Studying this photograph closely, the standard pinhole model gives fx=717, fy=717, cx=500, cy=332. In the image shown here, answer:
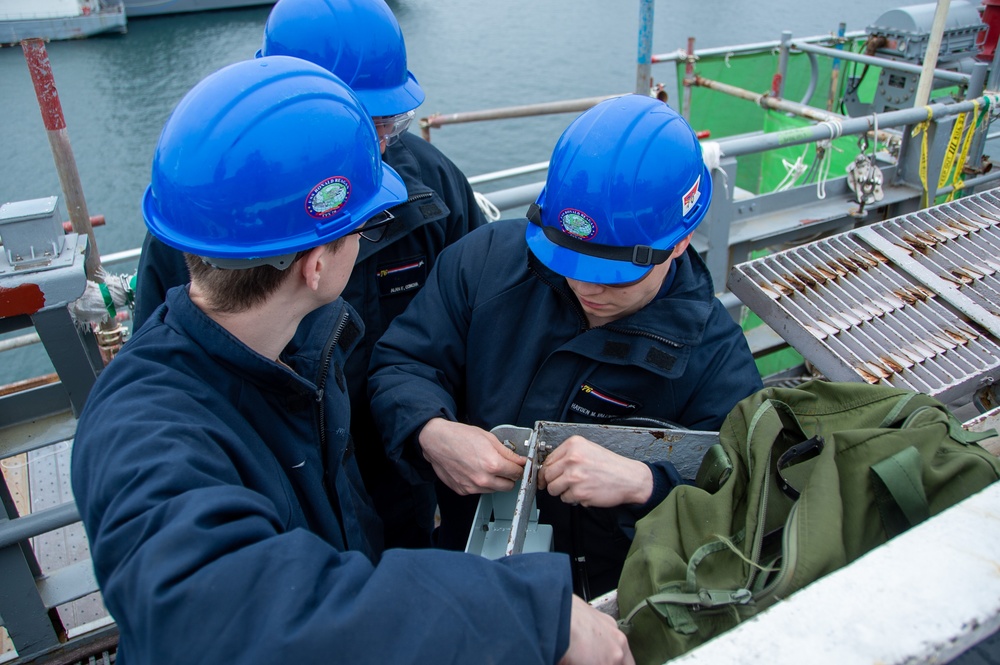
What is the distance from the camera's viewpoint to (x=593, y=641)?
983 mm

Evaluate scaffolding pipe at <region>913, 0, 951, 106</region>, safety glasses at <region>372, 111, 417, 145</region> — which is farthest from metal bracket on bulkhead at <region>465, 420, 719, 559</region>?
scaffolding pipe at <region>913, 0, 951, 106</region>

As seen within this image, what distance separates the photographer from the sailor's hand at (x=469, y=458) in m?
1.44

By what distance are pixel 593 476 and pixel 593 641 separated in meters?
0.42

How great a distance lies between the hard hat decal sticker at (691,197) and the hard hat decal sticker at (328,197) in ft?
2.28

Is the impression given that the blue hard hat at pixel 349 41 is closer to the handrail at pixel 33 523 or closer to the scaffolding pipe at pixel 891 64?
the handrail at pixel 33 523

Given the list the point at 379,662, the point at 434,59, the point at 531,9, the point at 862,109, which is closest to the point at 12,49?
the point at 434,59

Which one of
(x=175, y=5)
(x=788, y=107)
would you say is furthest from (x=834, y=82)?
(x=175, y=5)

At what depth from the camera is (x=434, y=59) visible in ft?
50.6

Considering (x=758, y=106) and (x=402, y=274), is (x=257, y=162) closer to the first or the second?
(x=402, y=274)

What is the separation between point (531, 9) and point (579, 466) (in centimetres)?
1971

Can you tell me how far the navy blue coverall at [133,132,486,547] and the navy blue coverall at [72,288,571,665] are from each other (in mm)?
973

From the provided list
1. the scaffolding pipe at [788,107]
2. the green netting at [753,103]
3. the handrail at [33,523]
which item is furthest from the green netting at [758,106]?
the handrail at [33,523]

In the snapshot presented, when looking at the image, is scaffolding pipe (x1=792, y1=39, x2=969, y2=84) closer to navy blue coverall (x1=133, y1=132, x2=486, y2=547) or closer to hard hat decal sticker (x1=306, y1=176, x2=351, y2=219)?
navy blue coverall (x1=133, y1=132, x2=486, y2=547)

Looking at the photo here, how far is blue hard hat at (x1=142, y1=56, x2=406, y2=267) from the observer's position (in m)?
1.09
